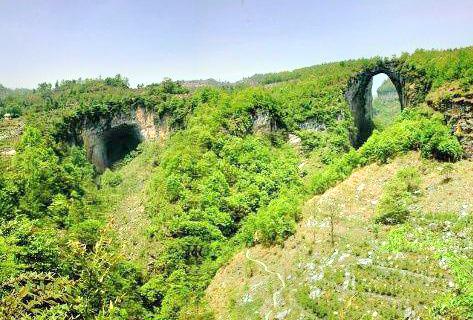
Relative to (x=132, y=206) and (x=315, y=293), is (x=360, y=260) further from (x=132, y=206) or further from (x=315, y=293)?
(x=132, y=206)

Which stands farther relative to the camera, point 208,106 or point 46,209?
point 208,106

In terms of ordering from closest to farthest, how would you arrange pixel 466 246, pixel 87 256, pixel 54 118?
pixel 87 256 → pixel 466 246 → pixel 54 118

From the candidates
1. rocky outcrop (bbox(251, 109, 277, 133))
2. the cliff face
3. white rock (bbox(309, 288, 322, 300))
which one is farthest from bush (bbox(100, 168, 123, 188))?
the cliff face

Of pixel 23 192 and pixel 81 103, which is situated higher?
pixel 81 103

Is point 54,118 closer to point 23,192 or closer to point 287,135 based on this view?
point 23,192

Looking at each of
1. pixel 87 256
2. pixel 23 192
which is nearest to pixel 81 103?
pixel 23 192
